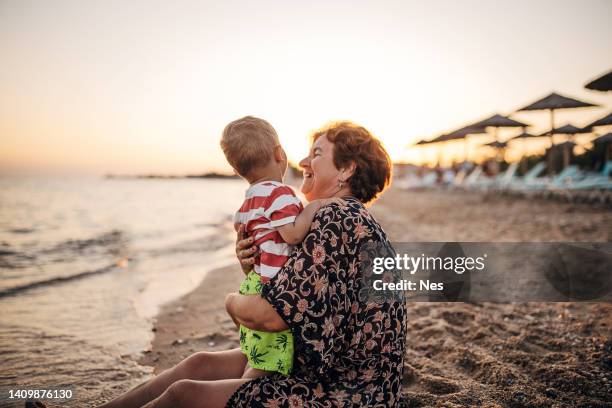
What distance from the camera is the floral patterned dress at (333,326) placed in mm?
1546

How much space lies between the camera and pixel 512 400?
2.53m

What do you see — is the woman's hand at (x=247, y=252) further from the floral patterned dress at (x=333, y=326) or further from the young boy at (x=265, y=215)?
the floral patterned dress at (x=333, y=326)

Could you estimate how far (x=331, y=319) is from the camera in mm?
1561

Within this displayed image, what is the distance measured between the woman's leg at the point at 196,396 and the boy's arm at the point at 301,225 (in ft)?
2.11

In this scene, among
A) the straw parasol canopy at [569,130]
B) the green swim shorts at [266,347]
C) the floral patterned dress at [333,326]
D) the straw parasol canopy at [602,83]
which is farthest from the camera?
the straw parasol canopy at [569,130]

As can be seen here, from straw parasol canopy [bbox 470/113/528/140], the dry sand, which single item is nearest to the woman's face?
the dry sand

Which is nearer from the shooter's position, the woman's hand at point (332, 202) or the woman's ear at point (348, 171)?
the woman's hand at point (332, 202)

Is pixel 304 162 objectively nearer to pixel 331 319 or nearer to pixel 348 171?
pixel 348 171

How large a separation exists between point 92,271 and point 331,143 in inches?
321

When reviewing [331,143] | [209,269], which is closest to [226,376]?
[331,143]

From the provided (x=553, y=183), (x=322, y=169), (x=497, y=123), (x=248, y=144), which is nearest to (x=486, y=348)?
(x=322, y=169)

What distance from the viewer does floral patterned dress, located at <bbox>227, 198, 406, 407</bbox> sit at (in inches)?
60.9

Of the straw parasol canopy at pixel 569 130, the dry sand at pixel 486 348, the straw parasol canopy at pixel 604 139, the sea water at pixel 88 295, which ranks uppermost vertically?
the straw parasol canopy at pixel 569 130

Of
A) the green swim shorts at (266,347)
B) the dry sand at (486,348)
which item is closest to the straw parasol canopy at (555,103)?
the dry sand at (486,348)
